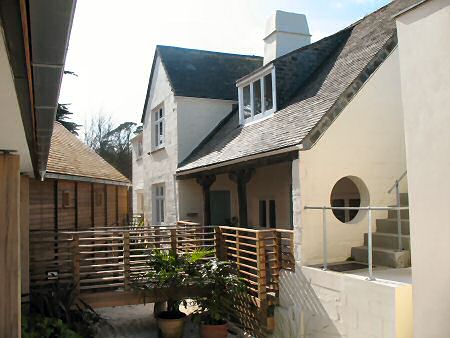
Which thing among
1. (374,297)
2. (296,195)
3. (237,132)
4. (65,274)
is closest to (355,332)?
(374,297)

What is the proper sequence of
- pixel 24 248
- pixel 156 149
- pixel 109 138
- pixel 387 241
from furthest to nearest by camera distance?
pixel 109 138
pixel 156 149
pixel 387 241
pixel 24 248

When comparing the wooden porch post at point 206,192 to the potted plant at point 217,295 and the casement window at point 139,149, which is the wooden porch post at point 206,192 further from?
the casement window at point 139,149

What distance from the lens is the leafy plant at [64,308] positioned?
320 inches

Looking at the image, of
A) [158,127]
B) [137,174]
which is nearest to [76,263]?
[158,127]

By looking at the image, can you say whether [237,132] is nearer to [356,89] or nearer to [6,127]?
[356,89]

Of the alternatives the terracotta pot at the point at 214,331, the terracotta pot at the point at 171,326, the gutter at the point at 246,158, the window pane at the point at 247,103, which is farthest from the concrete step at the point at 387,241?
the window pane at the point at 247,103

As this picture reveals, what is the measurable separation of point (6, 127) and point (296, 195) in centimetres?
586

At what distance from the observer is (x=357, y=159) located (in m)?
8.94

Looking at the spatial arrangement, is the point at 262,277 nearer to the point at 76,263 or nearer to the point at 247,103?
the point at 76,263

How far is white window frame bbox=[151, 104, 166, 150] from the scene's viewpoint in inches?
680

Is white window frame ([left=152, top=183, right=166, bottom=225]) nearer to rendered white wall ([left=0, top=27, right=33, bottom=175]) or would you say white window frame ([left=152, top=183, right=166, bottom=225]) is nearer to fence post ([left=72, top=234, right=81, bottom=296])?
fence post ([left=72, top=234, right=81, bottom=296])

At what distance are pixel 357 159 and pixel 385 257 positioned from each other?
6.79 ft

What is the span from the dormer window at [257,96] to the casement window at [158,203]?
6.01 meters

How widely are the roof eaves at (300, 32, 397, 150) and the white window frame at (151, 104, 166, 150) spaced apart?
31.2 feet
